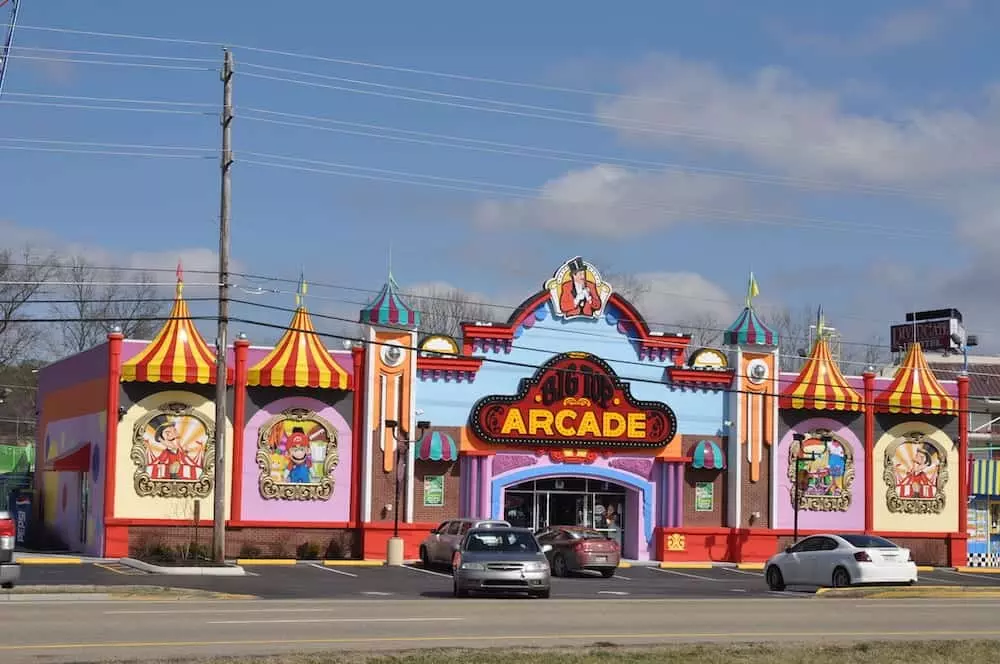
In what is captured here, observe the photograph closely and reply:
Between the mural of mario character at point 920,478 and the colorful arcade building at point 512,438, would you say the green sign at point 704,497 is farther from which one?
the mural of mario character at point 920,478

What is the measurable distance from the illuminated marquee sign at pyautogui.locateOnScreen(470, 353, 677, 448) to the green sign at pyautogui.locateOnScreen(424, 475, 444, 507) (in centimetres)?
191

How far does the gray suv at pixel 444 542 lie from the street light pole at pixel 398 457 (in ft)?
3.46

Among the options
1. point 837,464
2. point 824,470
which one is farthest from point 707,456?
point 837,464

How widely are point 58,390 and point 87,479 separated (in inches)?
210

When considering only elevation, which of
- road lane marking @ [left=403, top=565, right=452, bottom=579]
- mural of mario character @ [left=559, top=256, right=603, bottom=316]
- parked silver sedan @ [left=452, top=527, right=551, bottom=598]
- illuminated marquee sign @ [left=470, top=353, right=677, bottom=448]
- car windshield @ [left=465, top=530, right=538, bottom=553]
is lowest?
road lane marking @ [left=403, top=565, right=452, bottom=579]

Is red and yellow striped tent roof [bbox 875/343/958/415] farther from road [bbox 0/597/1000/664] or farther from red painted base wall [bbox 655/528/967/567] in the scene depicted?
road [bbox 0/597/1000/664]

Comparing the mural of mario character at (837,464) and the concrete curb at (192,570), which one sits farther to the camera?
the mural of mario character at (837,464)

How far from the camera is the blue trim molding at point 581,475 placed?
4588cm

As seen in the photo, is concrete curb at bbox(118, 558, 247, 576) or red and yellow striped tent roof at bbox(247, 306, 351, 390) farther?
red and yellow striped tent roof at bbox(247, 306, 351, 390)

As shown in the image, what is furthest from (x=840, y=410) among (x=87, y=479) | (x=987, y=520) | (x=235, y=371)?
(x=87, y=479)

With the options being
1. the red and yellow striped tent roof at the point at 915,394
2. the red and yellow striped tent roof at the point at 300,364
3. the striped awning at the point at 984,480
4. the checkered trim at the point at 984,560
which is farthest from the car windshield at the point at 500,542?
the striped awning at the point at 984,480

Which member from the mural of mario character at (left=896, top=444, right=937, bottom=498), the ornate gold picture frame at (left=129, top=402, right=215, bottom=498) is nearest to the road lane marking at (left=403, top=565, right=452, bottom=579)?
the ornate gold picture frame at (left=129, top=402, right=215, bottom=498)

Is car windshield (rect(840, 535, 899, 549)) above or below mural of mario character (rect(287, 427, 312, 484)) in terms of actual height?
below

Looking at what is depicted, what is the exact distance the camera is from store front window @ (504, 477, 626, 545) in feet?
154
